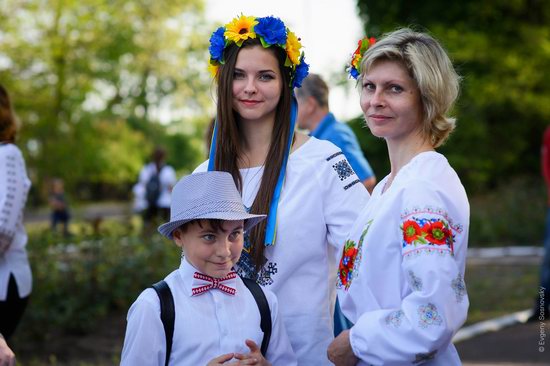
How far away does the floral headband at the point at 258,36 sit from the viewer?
352 cm

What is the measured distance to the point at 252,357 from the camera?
293cm

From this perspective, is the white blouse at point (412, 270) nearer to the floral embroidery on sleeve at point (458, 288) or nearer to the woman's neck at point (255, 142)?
the floral embroidery on sleeve at point (458, 288)

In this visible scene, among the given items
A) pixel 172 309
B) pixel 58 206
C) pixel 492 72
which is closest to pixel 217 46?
pixel 172 309

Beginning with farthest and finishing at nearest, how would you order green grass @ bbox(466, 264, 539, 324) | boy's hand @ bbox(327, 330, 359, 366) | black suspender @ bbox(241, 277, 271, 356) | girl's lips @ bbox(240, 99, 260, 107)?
green grass @ bbox(466, 264, 539, 324) < girl's lips @ bbox(240, 99, 260, 107) < black suspender @ bbox(241, 277, 271, 356) < boy's hand @ bbox(327, 330, 359, 366)

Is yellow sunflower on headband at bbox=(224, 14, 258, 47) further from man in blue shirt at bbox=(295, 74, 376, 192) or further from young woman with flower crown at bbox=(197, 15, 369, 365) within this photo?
man in blue shirt at bbox=(295, 74, 376, 192)

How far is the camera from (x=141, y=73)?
98.0ft

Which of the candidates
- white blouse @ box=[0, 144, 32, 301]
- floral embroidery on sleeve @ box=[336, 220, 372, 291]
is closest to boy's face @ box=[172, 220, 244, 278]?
floral embroidery on sleeve @ box=[336, 220, 372, 291]

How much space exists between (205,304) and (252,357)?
0.79 feet

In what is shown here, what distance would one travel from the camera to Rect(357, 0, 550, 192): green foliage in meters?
20.7

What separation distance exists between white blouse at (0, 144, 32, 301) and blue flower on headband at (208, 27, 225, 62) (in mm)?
1527

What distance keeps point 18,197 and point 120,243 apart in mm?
4427

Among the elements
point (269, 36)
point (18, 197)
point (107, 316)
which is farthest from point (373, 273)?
point (107, 316)

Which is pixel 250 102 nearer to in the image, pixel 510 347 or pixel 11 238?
pixel 11 238

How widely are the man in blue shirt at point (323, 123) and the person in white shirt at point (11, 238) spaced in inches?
82.3
